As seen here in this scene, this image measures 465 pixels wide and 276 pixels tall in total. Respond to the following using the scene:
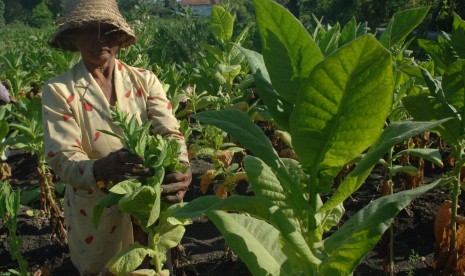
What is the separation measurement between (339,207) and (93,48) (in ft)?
4.47

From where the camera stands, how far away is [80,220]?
2.50m

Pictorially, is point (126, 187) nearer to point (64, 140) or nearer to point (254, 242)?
point (64, 140)

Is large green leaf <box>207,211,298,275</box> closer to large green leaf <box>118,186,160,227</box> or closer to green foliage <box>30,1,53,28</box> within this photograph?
large green leaf <box>118,186,160,227</box>

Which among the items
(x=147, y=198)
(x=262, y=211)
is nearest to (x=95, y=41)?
(x=147, y=198)

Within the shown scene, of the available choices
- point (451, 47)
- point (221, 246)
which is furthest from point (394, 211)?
→ point (221, 246)

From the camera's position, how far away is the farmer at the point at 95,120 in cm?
212

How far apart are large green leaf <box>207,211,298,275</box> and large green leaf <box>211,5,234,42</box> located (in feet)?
11.6

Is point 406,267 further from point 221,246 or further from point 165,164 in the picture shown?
point 165,164

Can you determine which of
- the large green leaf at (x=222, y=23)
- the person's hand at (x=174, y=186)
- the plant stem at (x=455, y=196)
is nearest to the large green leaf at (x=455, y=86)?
the plant stem at (x=455, y=196)

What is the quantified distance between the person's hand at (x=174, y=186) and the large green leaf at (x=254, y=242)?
28.3 inches

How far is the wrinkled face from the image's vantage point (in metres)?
2.29

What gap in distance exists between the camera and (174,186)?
212 cm

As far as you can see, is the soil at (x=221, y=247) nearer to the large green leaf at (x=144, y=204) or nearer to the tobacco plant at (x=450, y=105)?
the tobacco plant at (x=450, y=105)

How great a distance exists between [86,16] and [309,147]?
4.65ft
